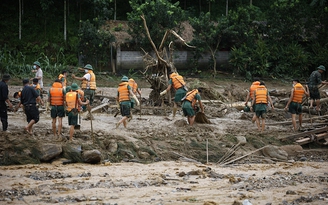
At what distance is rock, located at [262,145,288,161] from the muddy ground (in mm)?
57

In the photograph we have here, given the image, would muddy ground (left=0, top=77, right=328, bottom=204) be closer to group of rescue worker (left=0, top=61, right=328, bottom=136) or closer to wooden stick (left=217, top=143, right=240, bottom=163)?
wooden stick (left=217, top=143, right=240, bottom=163)

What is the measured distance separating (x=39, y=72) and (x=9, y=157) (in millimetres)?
6112

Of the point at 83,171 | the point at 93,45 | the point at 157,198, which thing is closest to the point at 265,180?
the point at 157,198

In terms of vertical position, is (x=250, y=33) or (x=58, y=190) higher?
(x=250, y=33)

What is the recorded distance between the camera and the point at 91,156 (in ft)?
47.5

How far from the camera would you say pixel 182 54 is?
3366 centimetres

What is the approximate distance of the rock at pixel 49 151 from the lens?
47.0 feet

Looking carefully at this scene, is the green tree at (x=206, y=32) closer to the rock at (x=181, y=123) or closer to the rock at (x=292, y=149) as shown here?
the rock at (x=181, y=123)

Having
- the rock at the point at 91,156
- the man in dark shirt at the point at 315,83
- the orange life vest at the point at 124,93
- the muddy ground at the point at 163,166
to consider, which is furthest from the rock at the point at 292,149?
the rock at the point at 91,156

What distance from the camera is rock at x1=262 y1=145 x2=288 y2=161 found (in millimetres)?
16609

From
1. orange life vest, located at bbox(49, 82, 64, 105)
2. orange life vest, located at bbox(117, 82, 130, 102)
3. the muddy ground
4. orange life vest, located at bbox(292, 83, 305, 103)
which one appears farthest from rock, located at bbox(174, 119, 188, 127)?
orange life vest, located at bbox(49, 82, 64, 105)

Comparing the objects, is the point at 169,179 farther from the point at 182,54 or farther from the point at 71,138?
the point at 182,54

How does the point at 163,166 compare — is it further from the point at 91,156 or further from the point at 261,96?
the point at 261,96

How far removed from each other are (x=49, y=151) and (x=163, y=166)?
2931 millimetres
